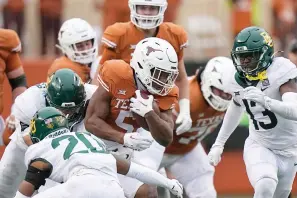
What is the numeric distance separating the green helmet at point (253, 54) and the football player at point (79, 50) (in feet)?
5.63

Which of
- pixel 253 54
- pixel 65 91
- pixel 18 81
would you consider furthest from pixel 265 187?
pixel 18 81

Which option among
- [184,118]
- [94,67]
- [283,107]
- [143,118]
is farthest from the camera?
[94,67]

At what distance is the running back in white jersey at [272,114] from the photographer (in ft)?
23.1

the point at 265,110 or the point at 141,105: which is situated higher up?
the point at 141,105

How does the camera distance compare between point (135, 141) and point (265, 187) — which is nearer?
point (135, 141)

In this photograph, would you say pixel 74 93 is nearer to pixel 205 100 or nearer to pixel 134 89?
pixel 134 89

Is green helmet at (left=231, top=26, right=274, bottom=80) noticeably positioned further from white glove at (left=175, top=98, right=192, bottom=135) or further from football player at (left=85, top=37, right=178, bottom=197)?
white glove at (left=175, top=98, right=192, bottom=135)

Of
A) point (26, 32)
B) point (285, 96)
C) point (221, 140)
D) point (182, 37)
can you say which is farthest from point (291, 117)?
point (26, 32)

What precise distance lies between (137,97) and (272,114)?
3.53ft

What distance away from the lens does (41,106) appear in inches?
269

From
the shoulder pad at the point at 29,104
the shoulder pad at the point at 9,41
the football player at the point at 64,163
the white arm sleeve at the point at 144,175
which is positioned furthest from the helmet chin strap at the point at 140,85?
the shoulder pad at the point at 9,41

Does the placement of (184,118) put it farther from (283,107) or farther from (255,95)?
(283,107)

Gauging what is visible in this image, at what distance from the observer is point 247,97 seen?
6.78m

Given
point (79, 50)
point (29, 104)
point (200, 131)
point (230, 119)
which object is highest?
point (29, 104)
